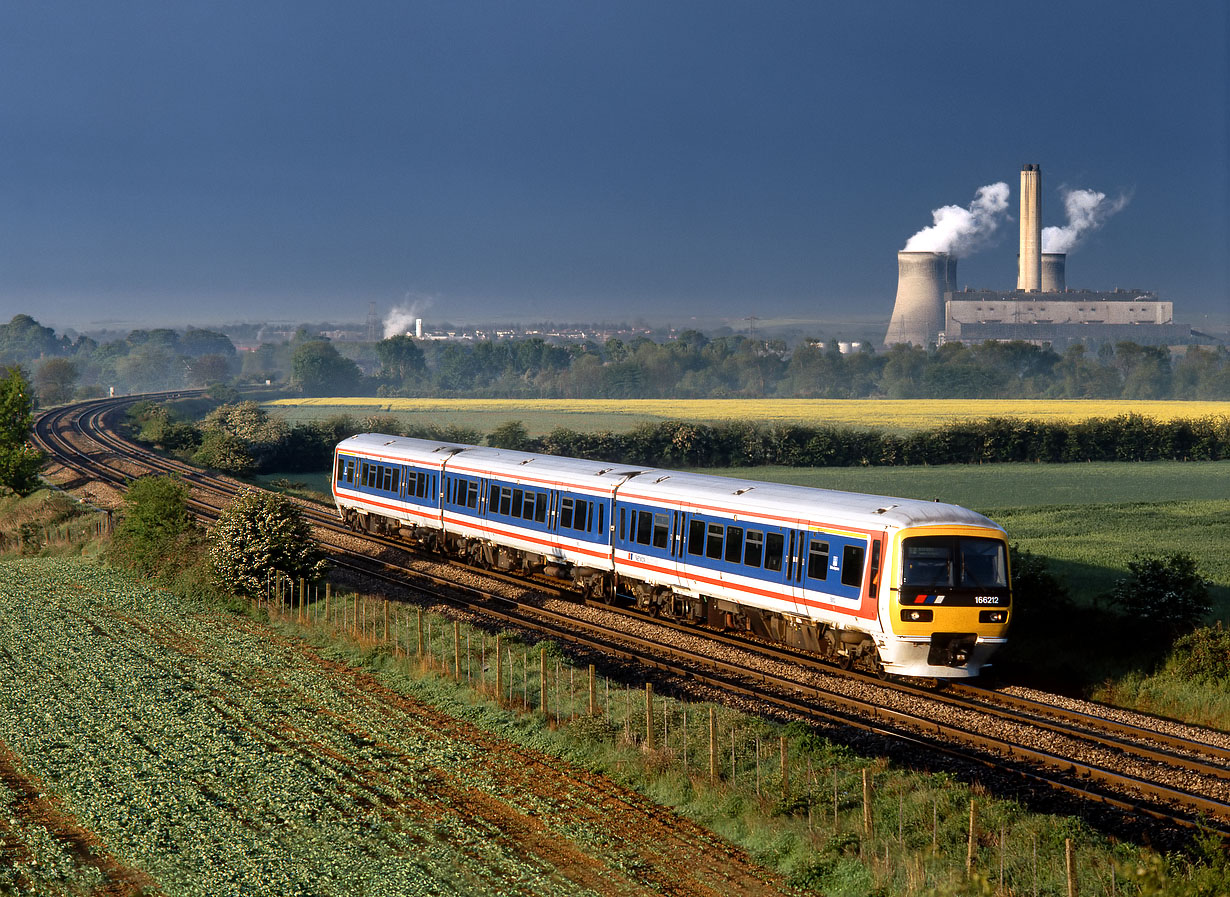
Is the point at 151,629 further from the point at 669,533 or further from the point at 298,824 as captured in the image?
the point at 298,824

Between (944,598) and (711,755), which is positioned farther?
(944,598)

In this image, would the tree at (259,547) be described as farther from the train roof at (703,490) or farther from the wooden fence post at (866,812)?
the wooden fence post at (866,812)

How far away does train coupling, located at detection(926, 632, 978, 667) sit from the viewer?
20266 millimetres

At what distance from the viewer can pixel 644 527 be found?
27.1m

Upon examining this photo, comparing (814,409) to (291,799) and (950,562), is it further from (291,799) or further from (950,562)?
(291,799)

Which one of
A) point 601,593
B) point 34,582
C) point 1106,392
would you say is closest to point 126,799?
point 601,593

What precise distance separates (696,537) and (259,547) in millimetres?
11971

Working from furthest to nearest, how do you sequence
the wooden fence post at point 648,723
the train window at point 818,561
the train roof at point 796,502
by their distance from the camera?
the train window at point 818,561, the train roof at point 796,502, the wooden fence post at point 648,723

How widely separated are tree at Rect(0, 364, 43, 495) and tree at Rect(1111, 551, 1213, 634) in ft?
153

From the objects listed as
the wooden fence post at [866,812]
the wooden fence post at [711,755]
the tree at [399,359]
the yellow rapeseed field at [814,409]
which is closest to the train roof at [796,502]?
the wooden fence post at [711,755]

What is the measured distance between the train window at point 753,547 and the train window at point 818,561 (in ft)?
4.79

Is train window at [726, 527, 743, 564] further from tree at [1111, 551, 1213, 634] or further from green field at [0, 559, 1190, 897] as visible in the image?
tree at [1111, 551, 1213, 634]

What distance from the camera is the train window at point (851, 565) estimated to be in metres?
21.0

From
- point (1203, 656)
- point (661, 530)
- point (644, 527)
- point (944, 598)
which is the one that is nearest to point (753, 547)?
point (661, 530)
